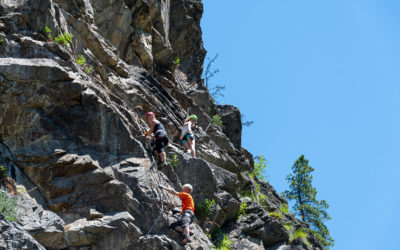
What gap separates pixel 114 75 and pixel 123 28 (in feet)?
13.8

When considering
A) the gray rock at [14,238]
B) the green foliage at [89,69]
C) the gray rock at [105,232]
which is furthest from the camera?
the green foliage at [89,69]

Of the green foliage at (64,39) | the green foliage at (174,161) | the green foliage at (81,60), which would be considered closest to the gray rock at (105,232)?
the green foliage at (174,161)

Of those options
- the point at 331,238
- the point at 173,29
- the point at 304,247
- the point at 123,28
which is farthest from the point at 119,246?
the point at 331,238

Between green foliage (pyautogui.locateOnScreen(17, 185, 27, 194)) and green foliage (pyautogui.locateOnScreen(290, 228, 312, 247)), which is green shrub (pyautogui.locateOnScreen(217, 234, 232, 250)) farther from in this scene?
green foliage (pyautogui.locateOnScreen(17, 185, 27, 194))

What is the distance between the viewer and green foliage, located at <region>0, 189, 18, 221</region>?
35.5ft

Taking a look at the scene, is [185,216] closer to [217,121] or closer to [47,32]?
[47,32]

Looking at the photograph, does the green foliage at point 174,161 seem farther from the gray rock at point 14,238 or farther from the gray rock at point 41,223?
the gray rock at point 14,238

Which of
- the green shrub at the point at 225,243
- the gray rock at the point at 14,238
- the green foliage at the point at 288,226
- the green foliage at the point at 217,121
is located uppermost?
the green foliage at the point at 217,121

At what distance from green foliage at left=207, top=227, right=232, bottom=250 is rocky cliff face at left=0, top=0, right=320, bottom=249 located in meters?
0.24

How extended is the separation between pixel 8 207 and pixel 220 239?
783cm

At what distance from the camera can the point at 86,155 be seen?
44.1 ft

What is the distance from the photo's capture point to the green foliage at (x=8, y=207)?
10.8 meters

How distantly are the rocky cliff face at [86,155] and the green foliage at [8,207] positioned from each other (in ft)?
1.23

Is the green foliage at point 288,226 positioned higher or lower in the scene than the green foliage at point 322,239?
lower
